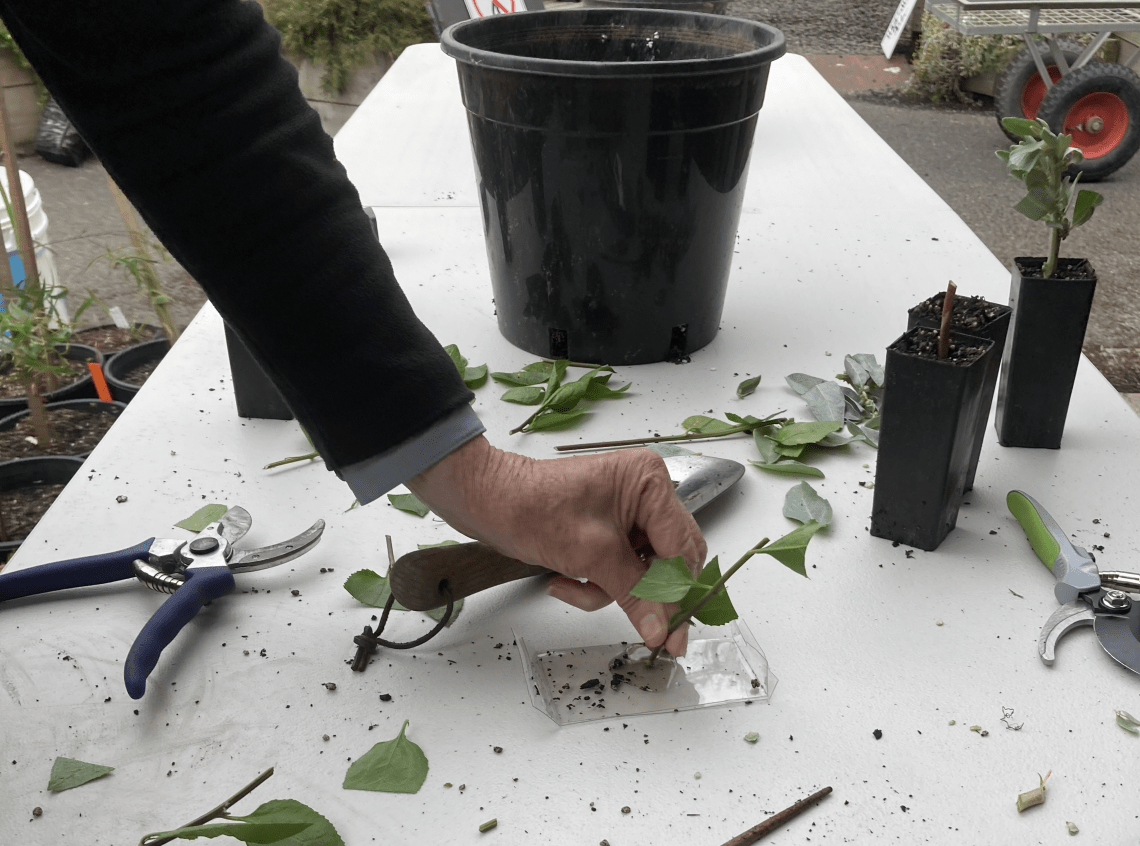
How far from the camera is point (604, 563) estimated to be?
60cm

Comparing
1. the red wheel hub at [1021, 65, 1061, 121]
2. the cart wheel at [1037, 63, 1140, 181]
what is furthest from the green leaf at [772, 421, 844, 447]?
the red wheel hub at [1021, 65, 1061, 121]

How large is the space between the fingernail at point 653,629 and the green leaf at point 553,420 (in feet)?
1.04

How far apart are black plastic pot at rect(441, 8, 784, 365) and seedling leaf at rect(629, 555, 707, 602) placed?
44cm

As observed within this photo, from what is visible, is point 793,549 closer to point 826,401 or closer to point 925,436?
point 925,436

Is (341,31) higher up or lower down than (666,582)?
lower down

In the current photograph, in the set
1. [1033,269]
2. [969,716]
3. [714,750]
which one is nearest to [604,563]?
[714,750]

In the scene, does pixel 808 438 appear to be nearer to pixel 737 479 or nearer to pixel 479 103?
pixel 737 479

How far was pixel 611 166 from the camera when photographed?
879 millimetres

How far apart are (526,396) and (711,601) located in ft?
1.25

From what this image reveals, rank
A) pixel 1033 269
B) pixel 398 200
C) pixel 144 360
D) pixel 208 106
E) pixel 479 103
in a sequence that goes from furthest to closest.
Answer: pixel 144 360 → pixel 398 200 → pixel 479 103 → pixel 1033 269 → pixel 208 106

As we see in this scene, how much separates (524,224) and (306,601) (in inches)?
17.4

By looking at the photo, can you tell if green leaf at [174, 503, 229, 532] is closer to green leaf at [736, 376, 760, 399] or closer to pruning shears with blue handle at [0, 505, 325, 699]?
pruning shears with blue handle at [0, 505, 325, 699]

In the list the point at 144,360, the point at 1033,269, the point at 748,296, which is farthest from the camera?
the point at 144,360

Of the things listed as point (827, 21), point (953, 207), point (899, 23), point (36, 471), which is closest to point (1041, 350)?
point (36, 471)
